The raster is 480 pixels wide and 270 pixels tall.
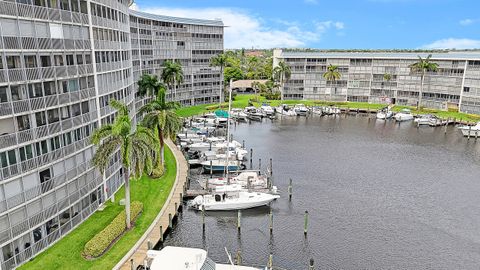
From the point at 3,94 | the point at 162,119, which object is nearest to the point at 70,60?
the point at 3,94

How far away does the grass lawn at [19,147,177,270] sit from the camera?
32875 mm

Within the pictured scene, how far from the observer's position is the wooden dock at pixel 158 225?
114 ft

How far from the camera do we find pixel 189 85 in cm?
12306

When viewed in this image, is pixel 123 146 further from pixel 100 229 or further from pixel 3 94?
pixel 3 94

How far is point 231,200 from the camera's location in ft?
165

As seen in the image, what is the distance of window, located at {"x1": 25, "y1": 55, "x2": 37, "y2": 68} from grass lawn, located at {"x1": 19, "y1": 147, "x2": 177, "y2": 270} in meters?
17.1

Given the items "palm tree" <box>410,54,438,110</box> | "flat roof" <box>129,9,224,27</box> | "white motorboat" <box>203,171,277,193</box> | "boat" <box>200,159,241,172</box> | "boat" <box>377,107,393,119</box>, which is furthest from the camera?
"palm tree" <box>410,54,438,110</box>

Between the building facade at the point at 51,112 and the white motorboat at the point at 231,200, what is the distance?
12.2m

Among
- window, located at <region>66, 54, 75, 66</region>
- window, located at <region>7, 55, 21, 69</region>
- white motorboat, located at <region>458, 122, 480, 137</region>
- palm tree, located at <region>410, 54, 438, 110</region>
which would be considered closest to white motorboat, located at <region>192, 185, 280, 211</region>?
window, located at <region>66, 54, 75, 66</region>

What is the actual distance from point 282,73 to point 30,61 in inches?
4431

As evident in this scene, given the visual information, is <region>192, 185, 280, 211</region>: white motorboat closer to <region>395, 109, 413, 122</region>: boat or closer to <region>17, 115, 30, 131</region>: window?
<region>17, 115, 30, 131</region>: window

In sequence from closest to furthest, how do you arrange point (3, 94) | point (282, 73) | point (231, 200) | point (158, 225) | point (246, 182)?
point (3, 94)
point (158, 225)
point (231, 200)
point (246, 182)
point (282, 73)

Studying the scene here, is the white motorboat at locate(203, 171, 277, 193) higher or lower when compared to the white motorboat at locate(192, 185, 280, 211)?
higher

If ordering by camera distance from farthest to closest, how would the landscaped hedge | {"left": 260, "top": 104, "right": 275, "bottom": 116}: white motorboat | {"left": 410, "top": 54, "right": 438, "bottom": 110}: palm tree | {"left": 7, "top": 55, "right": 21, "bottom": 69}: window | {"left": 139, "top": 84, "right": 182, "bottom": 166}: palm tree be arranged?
1. {"left": 260, "top": 104, "right": 275, "bottom": 116}: white motorboat
2. {"left": 410, "top": 54, "right": 438, "bottom": 110}: palm tree
3. {"left": 139, "top": 84, "right": 182, "bottom": 166}: palm tree
4. the landscaped hedge
5. {"left": 7, "top": 55, "right": 21, "bottom": 69}: window
